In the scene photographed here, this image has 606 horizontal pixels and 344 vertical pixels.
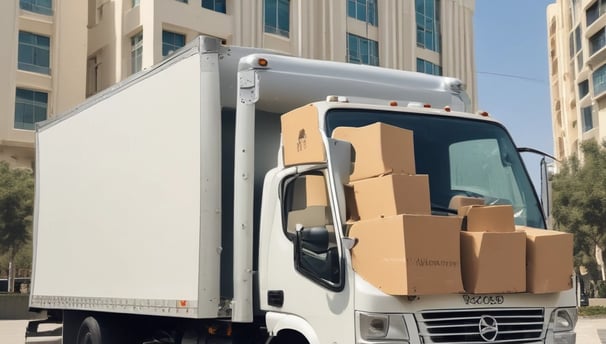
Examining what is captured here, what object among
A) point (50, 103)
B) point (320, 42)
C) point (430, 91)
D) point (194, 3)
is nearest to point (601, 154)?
point (320, 42)

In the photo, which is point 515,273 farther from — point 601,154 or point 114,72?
point 114,72

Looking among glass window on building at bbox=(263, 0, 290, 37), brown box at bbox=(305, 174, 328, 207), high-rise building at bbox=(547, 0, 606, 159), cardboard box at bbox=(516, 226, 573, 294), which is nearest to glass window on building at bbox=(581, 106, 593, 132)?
high-rise building at bbox=(547, 0, 606, 159)

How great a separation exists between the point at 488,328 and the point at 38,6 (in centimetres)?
3764

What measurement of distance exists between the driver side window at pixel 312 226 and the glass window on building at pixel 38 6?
3554 cm

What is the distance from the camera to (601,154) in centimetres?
3500

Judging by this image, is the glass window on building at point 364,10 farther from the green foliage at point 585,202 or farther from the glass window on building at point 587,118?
the glass window on building at point 587,118

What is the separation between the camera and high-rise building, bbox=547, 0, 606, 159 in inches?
2336

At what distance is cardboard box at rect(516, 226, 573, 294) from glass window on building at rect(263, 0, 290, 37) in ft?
115

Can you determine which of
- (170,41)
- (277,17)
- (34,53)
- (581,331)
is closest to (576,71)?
(277,17)

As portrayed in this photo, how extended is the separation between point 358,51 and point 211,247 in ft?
133

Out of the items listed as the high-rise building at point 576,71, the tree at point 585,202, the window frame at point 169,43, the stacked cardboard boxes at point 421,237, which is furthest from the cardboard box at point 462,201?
the high-rise building at point 576,71

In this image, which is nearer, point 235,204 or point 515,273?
point 515,273

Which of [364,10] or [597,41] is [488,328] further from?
[597,41]

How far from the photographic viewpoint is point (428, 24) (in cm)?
5319
